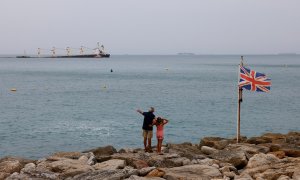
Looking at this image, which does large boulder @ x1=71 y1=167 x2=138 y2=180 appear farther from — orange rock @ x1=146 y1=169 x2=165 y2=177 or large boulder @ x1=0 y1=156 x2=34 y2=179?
large boulder @ x1=0 y1=156 x2=34 y2=179

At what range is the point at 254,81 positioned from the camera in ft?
70.5

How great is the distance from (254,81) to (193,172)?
7.43 metres

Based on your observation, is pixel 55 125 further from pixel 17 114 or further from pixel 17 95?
pixel 17 95

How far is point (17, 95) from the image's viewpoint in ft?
230

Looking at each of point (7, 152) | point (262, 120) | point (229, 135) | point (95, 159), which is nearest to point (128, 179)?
point (95, 159)

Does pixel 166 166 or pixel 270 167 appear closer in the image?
pixel 270 167

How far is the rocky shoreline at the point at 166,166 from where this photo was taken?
15219 millimetres

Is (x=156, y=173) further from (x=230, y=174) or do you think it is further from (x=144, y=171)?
(x=230, y=174)

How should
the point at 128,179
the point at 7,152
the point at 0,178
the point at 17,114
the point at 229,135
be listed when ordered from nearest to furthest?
the point at 128,179
the point at 0,178
the point at 7,152
the point at 229,135
the point at 17,114

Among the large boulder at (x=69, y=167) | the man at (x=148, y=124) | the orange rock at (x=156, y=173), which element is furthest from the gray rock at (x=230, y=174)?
the large boulder at (x=69, y=167)

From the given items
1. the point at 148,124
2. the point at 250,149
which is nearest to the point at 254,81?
the point at 250,149

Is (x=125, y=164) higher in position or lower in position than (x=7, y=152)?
higher

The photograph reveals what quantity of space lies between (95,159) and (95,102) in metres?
42.4

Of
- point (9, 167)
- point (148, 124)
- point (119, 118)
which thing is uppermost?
point (148, 124)
